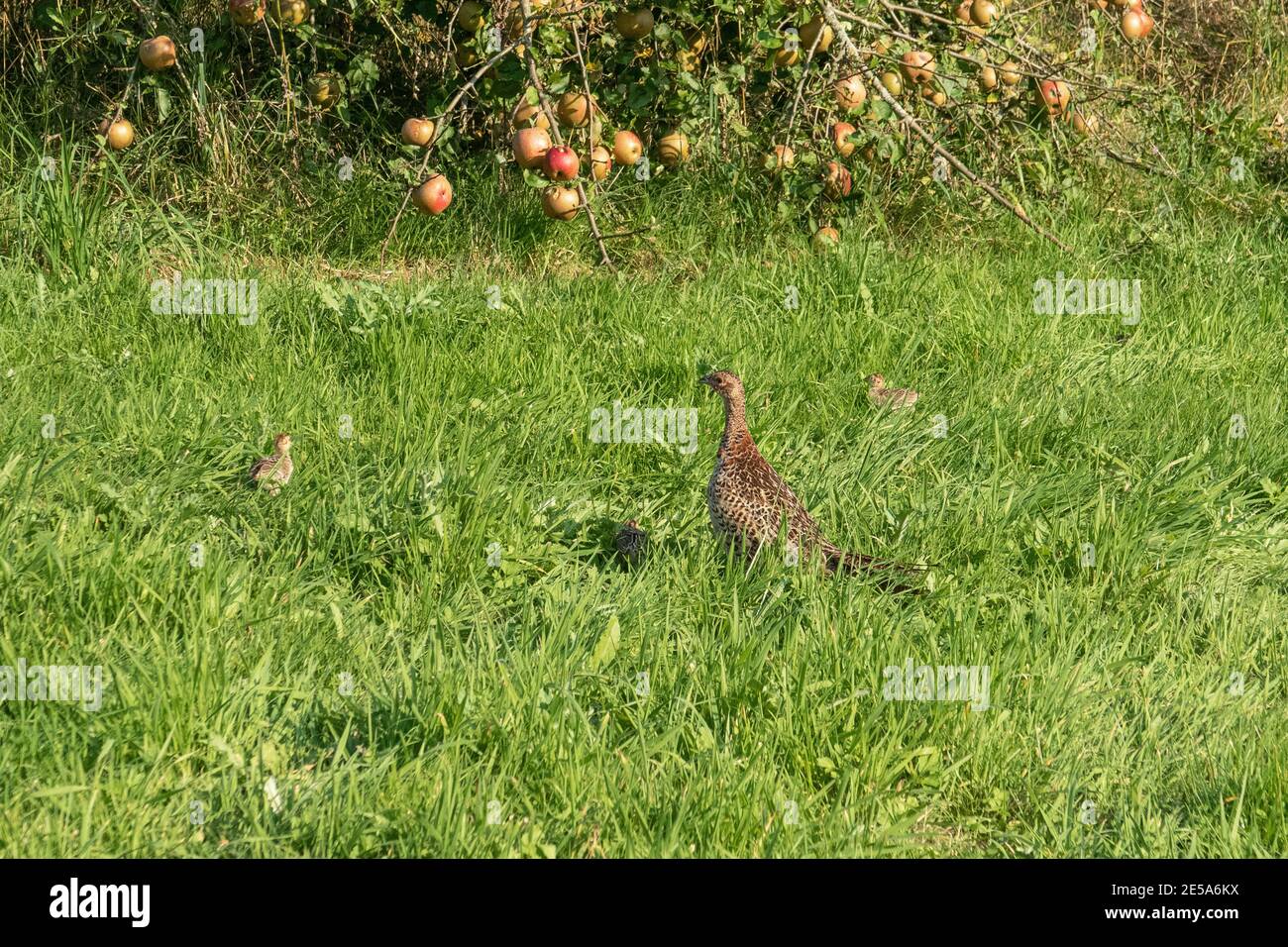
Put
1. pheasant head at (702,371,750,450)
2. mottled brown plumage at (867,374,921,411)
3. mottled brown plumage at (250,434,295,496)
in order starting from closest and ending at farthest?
mottled brown plumage at (250,434,295,496), pheasant head at (702,371,750,450), mottled brown plumage at (867,374,921,411)

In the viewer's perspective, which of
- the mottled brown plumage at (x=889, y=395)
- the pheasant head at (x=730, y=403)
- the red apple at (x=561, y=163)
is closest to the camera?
the pheasant head at (x=730, y=403)

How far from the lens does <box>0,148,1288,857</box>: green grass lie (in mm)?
3408

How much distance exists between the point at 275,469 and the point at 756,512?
5.24 ft

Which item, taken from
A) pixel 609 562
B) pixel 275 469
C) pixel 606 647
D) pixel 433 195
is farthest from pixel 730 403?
pixel 433 195

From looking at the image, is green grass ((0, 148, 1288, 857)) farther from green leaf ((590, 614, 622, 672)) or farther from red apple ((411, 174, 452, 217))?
red apple ((411, 174, 452, 217))

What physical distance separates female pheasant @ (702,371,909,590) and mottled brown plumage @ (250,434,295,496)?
1403 mm

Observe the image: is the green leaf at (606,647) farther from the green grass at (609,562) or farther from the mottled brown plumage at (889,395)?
the mottled brown plumage at (889,395)

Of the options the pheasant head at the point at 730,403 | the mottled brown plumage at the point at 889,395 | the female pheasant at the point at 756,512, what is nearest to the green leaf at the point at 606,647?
the female pheasant at the point at 756,512

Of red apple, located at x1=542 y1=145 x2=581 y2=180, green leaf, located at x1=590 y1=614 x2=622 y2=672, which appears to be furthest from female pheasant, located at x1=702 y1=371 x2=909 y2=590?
red apple, located at x1=542 y1=145 x2=581 y2=180

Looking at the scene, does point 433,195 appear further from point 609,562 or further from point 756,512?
point 756,512

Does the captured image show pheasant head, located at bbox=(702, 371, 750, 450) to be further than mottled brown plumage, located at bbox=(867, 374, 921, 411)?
No

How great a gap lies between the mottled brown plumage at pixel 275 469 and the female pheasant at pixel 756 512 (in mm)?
1403

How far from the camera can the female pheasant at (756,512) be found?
14.9 ft

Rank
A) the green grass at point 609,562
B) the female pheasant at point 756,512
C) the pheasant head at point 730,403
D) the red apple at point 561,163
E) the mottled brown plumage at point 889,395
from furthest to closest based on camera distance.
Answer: the red apple at point 561,163 < the mottled brown plumage at point 889,395 < the pheasant head at point 730,403 < the female pheasant at point 756,512 < the green grass at point 609,562
